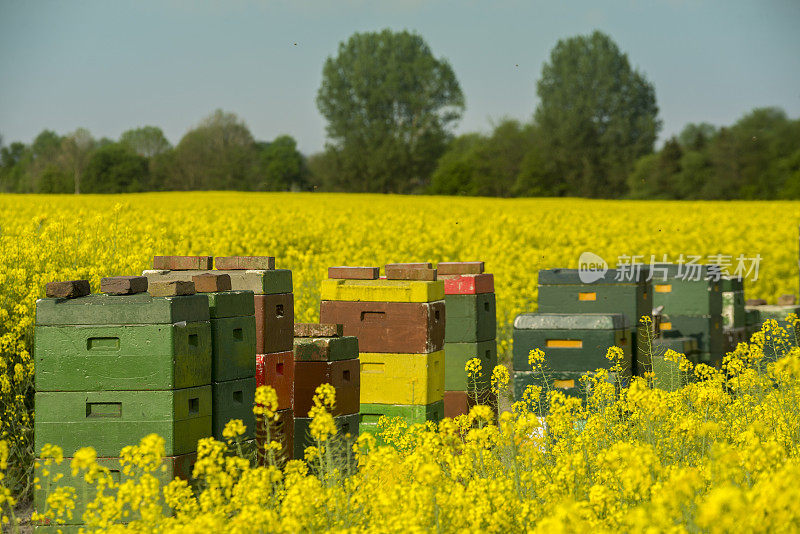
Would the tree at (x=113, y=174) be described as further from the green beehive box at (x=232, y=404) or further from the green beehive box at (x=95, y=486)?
the green beehive box at (x=95, y=486)

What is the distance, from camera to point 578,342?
841 centimetres

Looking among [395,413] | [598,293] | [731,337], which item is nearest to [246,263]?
[395,413]

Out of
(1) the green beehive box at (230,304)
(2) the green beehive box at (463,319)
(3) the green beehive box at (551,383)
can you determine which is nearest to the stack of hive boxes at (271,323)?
(1) the green beehive box at (230,304)

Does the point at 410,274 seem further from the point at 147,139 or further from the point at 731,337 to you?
the point at 147,139

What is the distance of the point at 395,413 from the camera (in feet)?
23.7

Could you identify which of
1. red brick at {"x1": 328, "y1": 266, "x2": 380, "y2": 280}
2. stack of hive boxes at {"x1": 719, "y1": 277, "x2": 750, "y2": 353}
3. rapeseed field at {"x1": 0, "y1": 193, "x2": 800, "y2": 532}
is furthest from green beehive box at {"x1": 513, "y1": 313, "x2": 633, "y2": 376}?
stack of hive boxes at {"x1": 719, "y1": 277, "x2": 750, "y2": 353}

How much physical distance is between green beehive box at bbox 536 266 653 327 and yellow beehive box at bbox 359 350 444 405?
98.8 inches

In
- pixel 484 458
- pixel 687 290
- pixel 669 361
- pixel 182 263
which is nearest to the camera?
pixel 484 458

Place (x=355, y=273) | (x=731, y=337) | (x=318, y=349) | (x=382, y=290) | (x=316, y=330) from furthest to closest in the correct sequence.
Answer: (x=731, y=337) → (x=355, y=273) → (x=382, y=290) → (x=316, y=330) → (x=318, y=349)

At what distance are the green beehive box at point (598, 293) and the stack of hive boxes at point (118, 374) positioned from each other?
4.86 meters

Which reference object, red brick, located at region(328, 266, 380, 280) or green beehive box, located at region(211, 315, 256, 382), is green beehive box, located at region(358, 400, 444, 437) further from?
green beehive box, located at region(211, 315, 256, 382)

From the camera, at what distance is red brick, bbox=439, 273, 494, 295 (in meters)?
8.33

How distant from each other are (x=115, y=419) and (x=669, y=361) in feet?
17.9

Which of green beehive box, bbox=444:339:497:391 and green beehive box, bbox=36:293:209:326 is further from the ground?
green beehive box, bbox=36:293:209:326
